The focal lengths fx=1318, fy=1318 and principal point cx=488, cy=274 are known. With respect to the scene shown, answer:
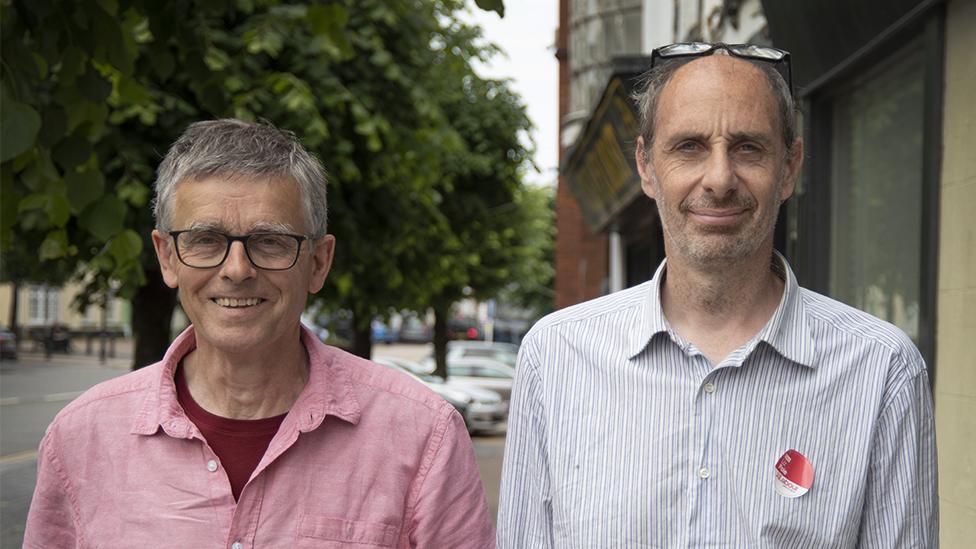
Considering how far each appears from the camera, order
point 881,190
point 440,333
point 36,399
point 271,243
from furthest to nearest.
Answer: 1. point 440,333
2. point 36,399
3. point 881,190
4. point 271,243

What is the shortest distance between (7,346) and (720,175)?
40.7 metres

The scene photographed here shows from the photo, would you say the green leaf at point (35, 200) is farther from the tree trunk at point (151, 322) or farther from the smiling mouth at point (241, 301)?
the tree trunk at point (151, 322)

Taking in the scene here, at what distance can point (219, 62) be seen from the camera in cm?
995

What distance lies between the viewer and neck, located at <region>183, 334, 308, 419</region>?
8.04 feet

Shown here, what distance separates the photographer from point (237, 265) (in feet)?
7.67

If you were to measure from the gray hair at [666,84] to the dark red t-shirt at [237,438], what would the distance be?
87cm

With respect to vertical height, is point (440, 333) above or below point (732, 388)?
below

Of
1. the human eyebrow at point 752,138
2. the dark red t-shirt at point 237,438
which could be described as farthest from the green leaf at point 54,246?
the human eyebrow at point 752,138

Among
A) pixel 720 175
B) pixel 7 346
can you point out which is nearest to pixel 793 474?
pixel 720 175

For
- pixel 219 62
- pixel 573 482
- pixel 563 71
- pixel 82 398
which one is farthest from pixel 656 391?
pixel 563 71

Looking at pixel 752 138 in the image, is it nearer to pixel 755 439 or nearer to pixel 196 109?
pixel 755 439

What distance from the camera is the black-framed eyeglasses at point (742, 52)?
229cm

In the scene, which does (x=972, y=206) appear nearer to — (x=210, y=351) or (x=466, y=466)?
(x=466, y=466)

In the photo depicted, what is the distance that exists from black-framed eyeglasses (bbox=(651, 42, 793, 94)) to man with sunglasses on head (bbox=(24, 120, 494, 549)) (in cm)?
70
